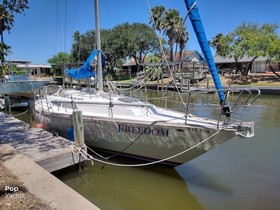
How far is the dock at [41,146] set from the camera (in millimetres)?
6695

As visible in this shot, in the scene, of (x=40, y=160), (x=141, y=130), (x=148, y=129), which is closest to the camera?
(x=40, y=160)

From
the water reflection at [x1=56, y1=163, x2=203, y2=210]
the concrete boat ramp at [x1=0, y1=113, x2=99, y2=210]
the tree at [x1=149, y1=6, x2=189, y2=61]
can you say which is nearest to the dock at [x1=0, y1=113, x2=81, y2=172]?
the concrete boat ramp at [x1=0, y1=113, x2=99, y2=210]

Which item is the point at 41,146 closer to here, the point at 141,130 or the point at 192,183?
the point at 141,130

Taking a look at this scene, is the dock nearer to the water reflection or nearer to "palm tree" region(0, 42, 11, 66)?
the water reflection

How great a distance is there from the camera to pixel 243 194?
20.8ft

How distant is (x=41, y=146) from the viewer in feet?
25.0

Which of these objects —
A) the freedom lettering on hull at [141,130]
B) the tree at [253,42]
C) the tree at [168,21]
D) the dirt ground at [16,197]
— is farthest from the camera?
the tree at [168,21]

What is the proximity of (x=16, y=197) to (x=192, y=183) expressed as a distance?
14.5 feet

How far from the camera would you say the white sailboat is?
630cm

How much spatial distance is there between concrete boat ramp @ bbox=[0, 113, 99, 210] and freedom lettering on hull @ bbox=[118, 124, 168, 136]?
1.52 meters

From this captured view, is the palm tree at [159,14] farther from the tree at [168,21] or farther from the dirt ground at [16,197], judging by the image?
the dirt ground at [16,197]

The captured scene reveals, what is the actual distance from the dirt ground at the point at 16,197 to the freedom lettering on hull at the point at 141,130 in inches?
131

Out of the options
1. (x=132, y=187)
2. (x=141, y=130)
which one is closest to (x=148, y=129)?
(x=141, y=130)

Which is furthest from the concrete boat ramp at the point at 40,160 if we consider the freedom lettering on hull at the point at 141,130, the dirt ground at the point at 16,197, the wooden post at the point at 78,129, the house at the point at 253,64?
the house at the point at 253,64
